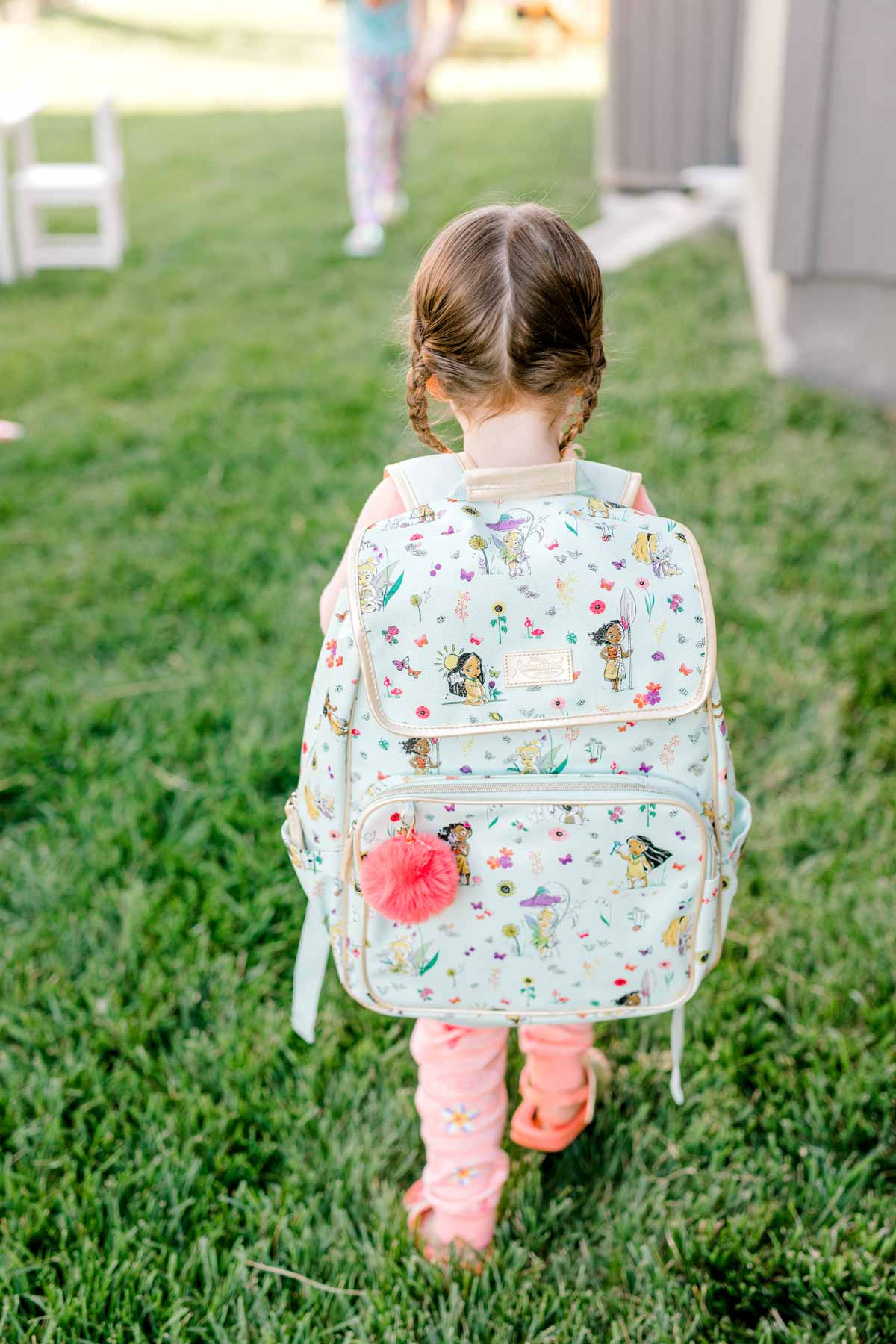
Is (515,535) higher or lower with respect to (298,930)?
higher

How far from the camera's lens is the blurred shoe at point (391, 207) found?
264 inches

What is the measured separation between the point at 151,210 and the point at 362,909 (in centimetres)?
673

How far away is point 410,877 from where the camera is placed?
138cm

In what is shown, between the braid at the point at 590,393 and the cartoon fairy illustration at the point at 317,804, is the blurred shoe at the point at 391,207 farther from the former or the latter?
the cartoon fairy illustration at the point at 317,804

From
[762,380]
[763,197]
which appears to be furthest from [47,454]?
[763,197]

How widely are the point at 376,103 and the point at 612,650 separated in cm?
612

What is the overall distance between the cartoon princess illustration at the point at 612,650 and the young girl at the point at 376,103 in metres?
5.42

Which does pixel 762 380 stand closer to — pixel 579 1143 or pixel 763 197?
pixel 763 197

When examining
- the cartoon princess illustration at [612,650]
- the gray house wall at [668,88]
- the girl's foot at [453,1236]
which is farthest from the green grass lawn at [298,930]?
the gray house wall at [668,88]

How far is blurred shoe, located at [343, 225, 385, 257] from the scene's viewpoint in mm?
6367

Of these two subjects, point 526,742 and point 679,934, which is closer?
point 526,742

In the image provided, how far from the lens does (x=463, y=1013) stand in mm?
1538

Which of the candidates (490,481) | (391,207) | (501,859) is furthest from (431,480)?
(391,207)

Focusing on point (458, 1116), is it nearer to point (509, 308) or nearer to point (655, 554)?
point (655, 554)
